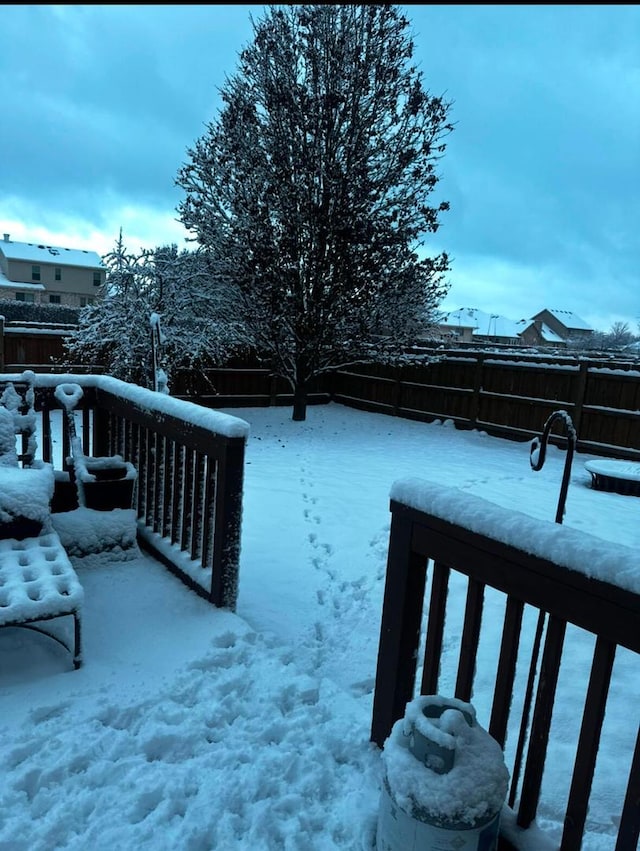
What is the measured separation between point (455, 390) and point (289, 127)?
573 centimetres

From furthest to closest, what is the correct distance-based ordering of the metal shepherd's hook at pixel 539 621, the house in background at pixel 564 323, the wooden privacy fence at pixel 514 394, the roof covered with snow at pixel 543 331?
1. the house in background at pixel 564 323
2. the roof covered with snow at pixel 543 331
3. the wooden privacy fence at pixel 514 394
4. the metal shepherd's hook at pixel 539 621

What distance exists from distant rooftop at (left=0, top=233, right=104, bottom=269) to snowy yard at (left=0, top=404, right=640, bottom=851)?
37.2m

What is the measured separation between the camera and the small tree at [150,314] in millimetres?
8500

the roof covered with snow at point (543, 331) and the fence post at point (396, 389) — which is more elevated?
the roof covered with snow at point (543, 331)

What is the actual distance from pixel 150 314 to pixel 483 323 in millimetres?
45784

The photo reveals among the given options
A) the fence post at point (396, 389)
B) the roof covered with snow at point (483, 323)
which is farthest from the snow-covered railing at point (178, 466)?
the roof covered with snow at point (483, 323)

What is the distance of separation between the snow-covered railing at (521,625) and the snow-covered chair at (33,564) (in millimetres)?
1368

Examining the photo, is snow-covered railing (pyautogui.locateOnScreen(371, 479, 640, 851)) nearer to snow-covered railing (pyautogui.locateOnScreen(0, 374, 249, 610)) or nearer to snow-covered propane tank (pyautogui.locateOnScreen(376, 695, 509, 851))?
snow-covered propane tank (pyautogui.locateOnScreen(376, 695, 509, 851))

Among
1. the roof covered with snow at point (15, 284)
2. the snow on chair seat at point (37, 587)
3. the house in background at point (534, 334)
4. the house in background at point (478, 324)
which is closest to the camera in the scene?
the snow on chair seat at point (37, 587)

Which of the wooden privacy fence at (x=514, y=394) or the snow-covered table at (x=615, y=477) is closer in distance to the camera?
the snow-covered table at (x=615, y=477)

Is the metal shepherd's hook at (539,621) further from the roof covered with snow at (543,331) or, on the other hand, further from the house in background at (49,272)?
the roof covered with snow at (543,331)

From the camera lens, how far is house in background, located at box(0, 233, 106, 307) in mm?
35719

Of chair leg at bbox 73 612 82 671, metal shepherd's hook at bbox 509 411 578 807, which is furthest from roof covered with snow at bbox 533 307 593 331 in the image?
chair leg at bbox 73 612 82 671

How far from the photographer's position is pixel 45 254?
37.1 metres
